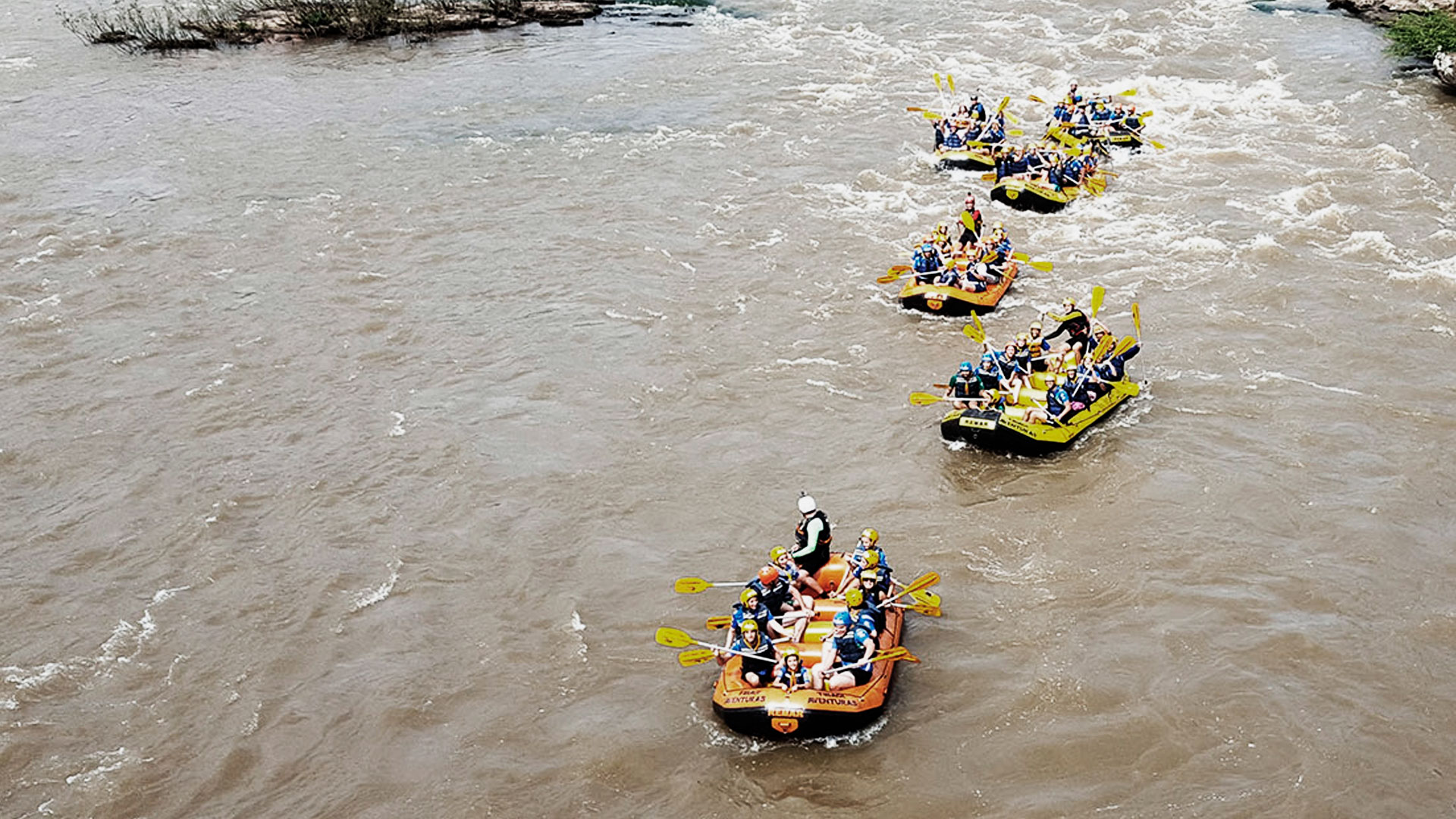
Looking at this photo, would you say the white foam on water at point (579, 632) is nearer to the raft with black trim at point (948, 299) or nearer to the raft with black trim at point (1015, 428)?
the raft with black trim at point (1015, 428)

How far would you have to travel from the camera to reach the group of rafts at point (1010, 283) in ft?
43.5

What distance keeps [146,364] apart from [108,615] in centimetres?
575

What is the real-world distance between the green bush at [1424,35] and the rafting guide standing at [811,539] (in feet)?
73.6

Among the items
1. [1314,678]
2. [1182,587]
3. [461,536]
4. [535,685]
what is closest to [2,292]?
[461,536]

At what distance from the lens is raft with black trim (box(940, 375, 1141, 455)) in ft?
42.7

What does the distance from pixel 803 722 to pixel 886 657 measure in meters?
0.89

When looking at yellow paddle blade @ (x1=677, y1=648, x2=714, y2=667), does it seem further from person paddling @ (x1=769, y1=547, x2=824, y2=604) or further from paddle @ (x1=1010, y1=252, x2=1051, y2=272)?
paddle @ (x1=1010, y1=252, x2=1051, y2=272)

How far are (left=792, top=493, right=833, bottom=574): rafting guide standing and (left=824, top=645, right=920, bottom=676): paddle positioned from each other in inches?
48.8

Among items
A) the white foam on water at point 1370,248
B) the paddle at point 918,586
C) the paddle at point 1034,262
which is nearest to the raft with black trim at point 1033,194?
the paddle at point 1034,262

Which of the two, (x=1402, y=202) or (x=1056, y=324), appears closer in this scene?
(x=1056, y=324)

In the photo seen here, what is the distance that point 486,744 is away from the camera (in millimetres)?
9891

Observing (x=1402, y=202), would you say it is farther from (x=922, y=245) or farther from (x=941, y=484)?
(x=941, y=484)

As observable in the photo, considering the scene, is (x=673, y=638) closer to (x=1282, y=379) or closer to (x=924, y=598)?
(x=924, y=598)

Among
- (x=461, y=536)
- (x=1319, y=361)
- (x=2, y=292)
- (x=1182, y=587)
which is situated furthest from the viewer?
(x=2, y=292)
